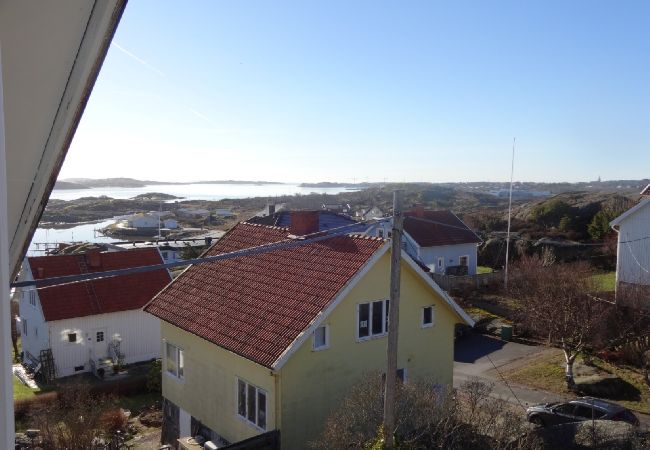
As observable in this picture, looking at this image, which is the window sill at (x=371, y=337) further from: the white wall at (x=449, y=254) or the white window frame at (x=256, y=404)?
the white wall at (x=449, y=254)

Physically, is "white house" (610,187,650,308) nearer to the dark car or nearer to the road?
the road

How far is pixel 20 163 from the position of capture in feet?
6.25

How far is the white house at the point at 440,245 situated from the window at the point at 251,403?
23250 mm

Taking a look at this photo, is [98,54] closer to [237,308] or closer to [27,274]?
[237,308]

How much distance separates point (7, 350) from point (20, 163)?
100 cm

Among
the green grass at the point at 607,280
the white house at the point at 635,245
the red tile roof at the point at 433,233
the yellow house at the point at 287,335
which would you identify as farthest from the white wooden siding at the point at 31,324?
the green grass at the point at 607,280

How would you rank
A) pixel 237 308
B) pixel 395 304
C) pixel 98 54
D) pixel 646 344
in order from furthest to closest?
pixel 646 344 < pixel 237 308 < pixel 395 304 < pixel 98 54

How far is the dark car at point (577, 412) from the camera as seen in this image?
13.9 metres

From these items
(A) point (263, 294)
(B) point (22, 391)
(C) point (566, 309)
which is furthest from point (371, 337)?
(B) point (22, 391)

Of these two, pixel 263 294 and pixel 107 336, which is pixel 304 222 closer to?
pixel 263 294

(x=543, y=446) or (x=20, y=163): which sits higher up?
(x=20, y=163)

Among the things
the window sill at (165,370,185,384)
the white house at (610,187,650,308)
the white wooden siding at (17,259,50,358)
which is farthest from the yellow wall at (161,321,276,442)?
the white house at (610,187,650,308)

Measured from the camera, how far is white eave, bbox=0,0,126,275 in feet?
4.75

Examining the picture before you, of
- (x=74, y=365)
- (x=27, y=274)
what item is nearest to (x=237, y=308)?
(x=74, y=365)
